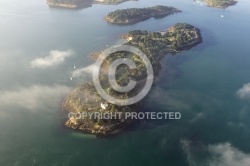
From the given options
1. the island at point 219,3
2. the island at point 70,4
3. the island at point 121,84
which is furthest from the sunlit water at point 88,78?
the island at point 219,3

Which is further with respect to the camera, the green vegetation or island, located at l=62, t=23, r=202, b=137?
the green vegetation

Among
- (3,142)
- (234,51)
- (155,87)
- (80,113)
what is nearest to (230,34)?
(234,51)

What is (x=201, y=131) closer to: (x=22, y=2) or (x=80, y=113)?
(x=80, y=113)

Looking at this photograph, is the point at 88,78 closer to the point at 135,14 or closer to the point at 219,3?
the point at 135,14

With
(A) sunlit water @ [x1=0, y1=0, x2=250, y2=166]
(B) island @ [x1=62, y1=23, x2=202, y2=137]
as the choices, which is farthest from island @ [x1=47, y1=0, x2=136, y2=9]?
(B) island @ [x1=62, y1=23, x2=202, y2=137]

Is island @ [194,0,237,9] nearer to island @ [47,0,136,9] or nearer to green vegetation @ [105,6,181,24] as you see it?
green vegetation @ [105,6,181,24]

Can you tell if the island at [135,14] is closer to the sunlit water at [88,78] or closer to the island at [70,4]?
the sunlit water at [88,78]

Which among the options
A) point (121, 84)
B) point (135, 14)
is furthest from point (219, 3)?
point (121, 84)
